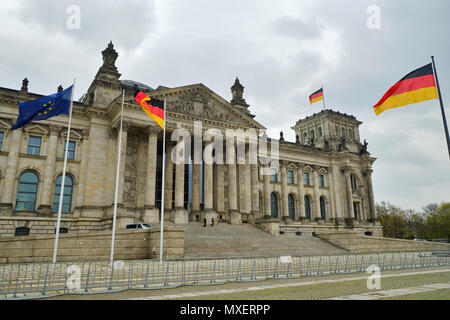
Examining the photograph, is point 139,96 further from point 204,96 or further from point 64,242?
point 204,96

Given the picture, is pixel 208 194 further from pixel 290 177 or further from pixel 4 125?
pixel 4 125

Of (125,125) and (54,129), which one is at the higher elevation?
(125,125)

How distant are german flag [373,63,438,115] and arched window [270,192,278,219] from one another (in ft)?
119

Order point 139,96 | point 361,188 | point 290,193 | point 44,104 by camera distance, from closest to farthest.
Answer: point 44,104 < point 139,96 < point 290,193 < point 361,188

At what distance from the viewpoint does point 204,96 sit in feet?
137

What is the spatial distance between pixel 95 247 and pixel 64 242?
7.00ft

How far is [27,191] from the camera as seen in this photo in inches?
1334

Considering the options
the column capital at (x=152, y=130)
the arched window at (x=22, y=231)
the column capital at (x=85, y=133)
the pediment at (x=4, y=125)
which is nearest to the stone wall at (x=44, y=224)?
the arched window at (x=22, y=231)

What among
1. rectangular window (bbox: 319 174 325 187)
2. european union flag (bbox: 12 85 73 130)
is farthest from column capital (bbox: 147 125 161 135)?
rectangular window (bbox: 319 174 325 187)

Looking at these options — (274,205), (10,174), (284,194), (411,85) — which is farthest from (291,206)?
(411,85)

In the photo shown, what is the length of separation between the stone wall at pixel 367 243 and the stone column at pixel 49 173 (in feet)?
98.0

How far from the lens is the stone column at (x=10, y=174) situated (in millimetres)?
31812

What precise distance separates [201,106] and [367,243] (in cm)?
2454
